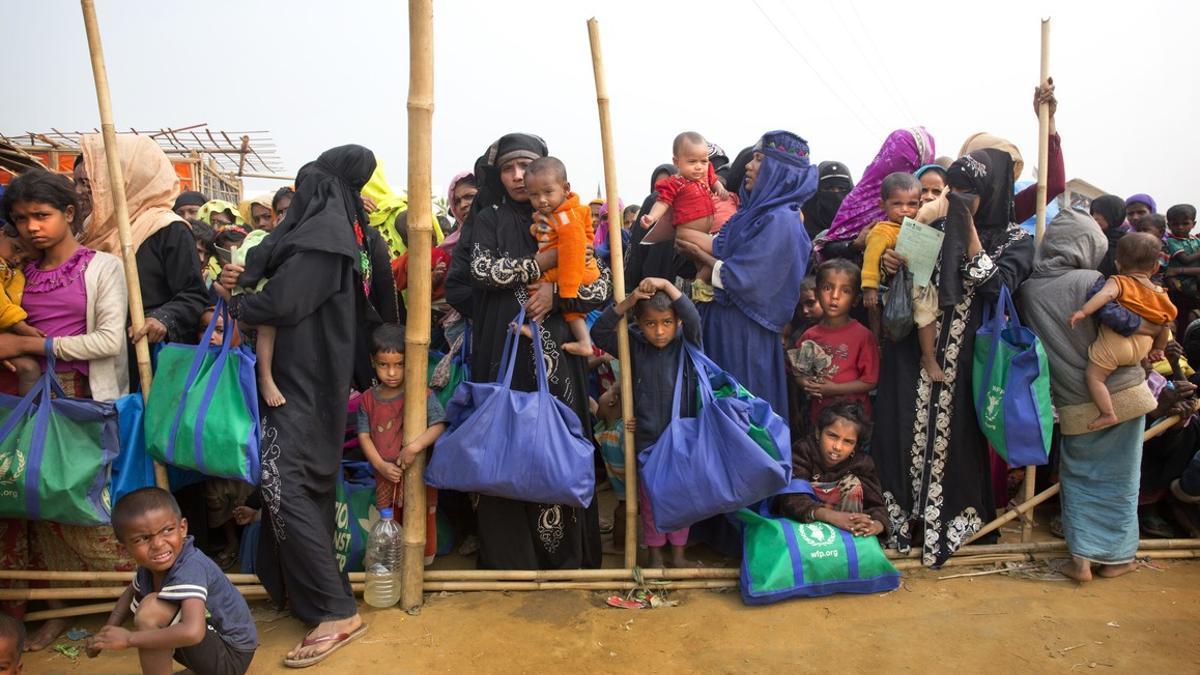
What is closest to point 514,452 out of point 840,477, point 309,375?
point 309,375

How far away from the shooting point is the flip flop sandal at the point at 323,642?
2951 millimetres

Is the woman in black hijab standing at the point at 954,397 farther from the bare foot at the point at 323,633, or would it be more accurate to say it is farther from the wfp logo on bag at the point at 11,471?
the wfp logo on bag at the point at 11,471

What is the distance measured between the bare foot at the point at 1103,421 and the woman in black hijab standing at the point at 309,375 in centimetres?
350

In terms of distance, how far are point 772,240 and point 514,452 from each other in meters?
1.60

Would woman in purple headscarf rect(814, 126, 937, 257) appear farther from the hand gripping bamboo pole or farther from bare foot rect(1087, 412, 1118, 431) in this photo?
bare foot rect(1087, 412, 1118, 431)

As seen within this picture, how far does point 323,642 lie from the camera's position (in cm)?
302

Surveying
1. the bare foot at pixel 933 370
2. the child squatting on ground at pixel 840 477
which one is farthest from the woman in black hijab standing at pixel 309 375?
the bare foot at pixel 933 370

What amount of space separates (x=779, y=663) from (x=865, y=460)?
122cm

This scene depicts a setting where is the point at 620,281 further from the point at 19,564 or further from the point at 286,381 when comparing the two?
the point at 19,564

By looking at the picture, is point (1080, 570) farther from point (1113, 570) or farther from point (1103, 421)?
point (1103, 421)

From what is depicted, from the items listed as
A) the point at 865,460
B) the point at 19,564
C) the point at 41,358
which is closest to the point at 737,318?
the point at 865,460

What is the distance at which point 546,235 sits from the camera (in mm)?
3381

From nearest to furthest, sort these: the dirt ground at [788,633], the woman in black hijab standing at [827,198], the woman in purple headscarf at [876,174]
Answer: the dirt ground at [788,633] → the woman in purple headscarf at [876,174] → the woman in black hijab standing at [827,198]

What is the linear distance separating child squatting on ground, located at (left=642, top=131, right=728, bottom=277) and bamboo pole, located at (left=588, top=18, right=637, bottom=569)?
21.5 inches
